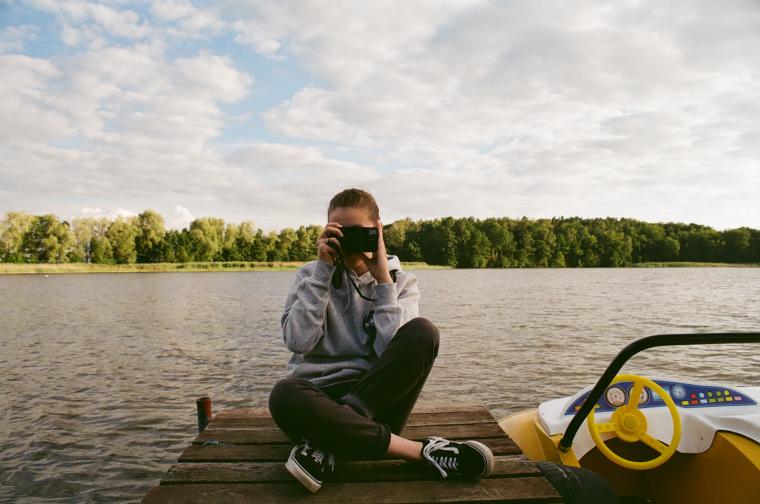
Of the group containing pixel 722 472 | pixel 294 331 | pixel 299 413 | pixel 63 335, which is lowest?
pixel 63 335

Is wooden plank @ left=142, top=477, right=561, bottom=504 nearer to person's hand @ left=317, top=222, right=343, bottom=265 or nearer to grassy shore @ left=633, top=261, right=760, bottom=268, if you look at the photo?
person's hand @ left=317, top=222, right=343, bottom=265

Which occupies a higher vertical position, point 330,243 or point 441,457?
point 330,243

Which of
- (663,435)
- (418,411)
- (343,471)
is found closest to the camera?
(343,471)

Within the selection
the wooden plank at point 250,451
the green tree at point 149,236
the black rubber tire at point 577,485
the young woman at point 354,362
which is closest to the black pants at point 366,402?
the young woman at point 354,362

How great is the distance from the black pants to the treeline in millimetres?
89593

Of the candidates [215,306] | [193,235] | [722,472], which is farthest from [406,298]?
[193,235]

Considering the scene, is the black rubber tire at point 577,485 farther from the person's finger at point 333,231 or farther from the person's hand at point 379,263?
the person's finger at point 333,231

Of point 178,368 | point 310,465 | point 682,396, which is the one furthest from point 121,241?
point 682,396

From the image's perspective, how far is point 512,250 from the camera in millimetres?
107500

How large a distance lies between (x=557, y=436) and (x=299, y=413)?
5.16 ft

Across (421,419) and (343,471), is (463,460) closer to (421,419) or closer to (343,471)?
(343,471)

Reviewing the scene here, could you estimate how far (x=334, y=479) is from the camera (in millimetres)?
2674

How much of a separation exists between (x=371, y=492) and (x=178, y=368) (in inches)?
394

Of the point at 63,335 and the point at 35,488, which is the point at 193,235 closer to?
the point at 63,335
